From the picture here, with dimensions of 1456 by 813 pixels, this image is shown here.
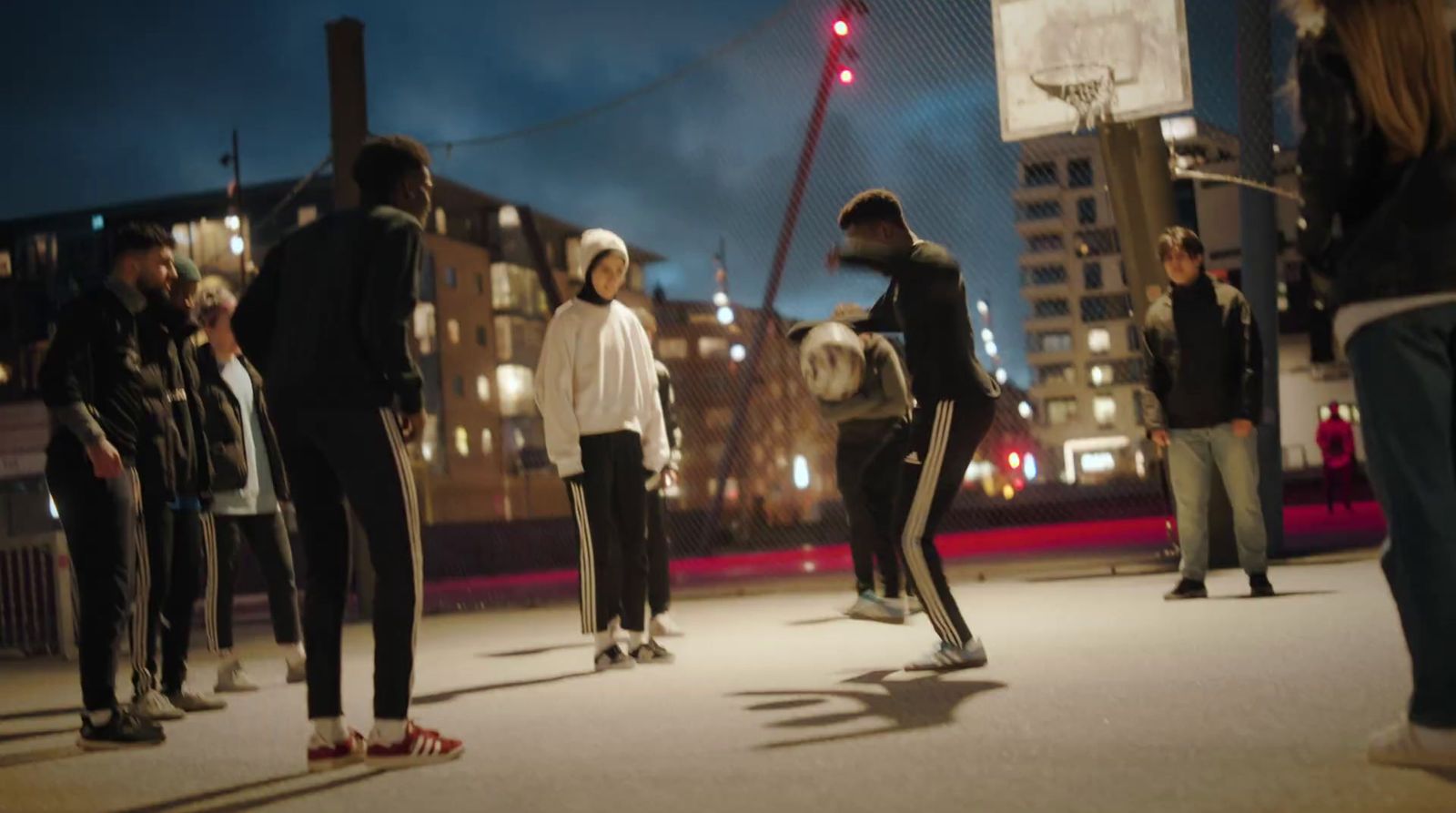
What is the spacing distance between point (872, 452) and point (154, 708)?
408 centimetres

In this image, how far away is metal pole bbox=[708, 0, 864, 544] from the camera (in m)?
13.3

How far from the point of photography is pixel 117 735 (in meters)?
5.16

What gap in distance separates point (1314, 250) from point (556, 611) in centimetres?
840

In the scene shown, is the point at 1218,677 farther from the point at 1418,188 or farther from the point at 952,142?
the point at 952,142

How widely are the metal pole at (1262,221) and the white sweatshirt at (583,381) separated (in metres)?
5.31

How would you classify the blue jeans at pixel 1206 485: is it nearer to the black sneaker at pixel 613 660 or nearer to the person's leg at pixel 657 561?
the person's leg at pixel 657 561

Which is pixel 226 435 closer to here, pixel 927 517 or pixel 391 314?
pixel 391 314

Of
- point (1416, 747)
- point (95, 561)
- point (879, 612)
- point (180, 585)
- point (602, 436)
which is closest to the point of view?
point (1416, 747)

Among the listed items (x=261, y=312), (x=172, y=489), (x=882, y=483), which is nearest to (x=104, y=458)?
(x=172, y=489)

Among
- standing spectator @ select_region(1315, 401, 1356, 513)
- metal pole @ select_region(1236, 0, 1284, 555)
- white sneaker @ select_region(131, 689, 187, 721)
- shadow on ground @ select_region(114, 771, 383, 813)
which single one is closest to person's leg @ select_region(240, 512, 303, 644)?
white sneaker @ select_region(131, 689, 187, 721)

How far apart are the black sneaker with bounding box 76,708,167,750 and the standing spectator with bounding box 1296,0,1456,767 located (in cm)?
389

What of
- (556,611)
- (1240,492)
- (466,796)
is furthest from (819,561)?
(466,796)

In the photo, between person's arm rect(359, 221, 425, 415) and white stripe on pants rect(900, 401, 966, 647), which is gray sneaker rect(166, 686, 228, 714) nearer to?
person's arm rect(359, 221, 425, 415)

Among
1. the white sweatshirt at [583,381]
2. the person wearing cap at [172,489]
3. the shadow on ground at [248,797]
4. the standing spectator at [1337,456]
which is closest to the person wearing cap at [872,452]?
the white sweatshirt at [583,381]
